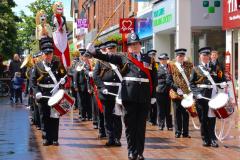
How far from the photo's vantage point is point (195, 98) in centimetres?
1163

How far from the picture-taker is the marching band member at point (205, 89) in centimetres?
1145

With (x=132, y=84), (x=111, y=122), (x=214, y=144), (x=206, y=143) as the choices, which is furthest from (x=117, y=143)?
(x=132, y=84)

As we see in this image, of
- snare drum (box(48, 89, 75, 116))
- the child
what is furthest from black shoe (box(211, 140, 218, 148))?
the child

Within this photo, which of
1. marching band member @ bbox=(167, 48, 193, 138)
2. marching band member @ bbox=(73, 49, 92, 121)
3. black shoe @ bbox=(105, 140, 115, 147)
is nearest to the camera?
black shoe @ bbox=(105, 140, 115, 147)

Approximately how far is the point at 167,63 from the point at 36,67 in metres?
3.64

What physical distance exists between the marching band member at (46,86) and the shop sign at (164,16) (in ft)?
42.6

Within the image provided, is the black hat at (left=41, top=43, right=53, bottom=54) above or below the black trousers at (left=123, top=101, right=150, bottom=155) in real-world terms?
above

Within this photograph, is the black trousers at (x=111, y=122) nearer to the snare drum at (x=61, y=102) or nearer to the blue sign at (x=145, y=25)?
the snare drum at (x=61, y=102)

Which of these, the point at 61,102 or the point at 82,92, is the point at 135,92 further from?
the point at 82,92

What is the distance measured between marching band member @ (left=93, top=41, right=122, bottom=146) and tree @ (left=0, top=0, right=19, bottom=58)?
28885mm

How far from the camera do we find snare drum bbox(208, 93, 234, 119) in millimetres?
11039

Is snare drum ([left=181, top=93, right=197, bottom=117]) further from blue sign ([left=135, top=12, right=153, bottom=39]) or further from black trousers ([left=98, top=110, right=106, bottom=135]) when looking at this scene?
blue sign ([left=135, top=12, right=153, bottom=39])

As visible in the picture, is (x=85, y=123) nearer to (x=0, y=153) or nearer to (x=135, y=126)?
(x=0, y=153)

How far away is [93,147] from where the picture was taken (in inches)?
453
